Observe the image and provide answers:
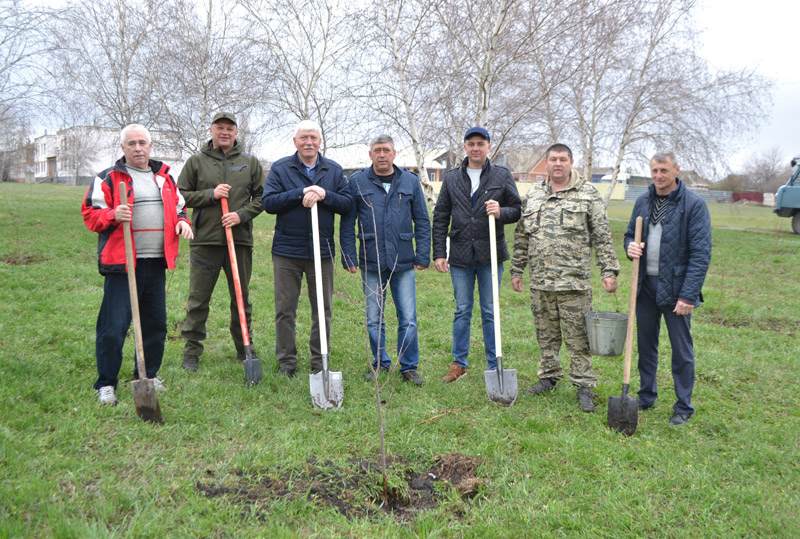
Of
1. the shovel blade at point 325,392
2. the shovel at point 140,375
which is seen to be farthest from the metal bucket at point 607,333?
the shovel at point 140,375

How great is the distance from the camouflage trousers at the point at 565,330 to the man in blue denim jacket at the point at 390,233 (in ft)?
3.64

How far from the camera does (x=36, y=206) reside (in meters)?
17.9

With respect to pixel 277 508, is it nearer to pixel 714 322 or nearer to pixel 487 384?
pixel 487 384

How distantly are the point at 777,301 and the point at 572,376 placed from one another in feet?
22.0

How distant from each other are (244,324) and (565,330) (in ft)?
9.08

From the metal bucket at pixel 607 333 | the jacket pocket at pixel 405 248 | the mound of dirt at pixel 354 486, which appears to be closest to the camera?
the mound of dirt at pixel 354 486

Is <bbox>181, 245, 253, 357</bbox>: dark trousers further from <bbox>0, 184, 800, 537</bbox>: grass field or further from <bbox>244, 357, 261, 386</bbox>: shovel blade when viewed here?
<bbox>244, 357, 261, 386</bbox>: shovel blade

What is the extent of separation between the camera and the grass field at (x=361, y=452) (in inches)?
112

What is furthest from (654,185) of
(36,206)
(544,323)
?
(36,206)

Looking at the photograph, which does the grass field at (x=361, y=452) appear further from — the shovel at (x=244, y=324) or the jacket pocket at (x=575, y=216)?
the jacket pocket at (x=575, y=216)

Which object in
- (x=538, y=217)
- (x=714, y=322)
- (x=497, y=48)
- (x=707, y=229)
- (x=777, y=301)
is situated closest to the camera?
(x=707, y=229)

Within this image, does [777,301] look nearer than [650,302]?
No

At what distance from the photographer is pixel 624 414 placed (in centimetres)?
397

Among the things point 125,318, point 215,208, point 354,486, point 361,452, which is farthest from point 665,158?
point 125,318
